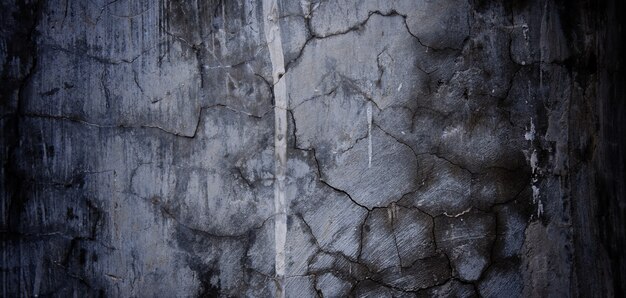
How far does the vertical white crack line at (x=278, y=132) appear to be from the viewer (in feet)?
5.39

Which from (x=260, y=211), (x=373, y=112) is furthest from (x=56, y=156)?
(x=373, y=112)

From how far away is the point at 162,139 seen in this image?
1.61 metres

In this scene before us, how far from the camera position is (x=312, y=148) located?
1.67 m

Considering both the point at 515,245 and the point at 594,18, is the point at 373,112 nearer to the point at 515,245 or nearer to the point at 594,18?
the point at 515,245

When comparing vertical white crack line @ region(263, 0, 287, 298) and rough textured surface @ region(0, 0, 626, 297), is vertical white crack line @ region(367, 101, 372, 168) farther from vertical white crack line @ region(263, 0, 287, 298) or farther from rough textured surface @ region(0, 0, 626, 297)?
vertical white crack line @ region(263, 0, 287, 298)

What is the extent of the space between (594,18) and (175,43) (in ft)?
5.13

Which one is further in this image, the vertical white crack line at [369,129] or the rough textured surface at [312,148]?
the vertical white crack line at [369,129]

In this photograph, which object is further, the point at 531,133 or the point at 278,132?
the point at 531,133

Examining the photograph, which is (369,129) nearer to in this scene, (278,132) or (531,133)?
(278,132)

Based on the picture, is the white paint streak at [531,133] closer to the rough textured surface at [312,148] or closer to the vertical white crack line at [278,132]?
the rough textured surface at [312,148]

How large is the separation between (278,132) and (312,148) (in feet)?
0.44

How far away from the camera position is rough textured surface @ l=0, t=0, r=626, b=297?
158cm

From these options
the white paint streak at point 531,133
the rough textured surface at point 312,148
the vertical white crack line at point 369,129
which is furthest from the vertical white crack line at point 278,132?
the white paint streak at point 531,133

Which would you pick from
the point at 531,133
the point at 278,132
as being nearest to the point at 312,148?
the point at 278,132
